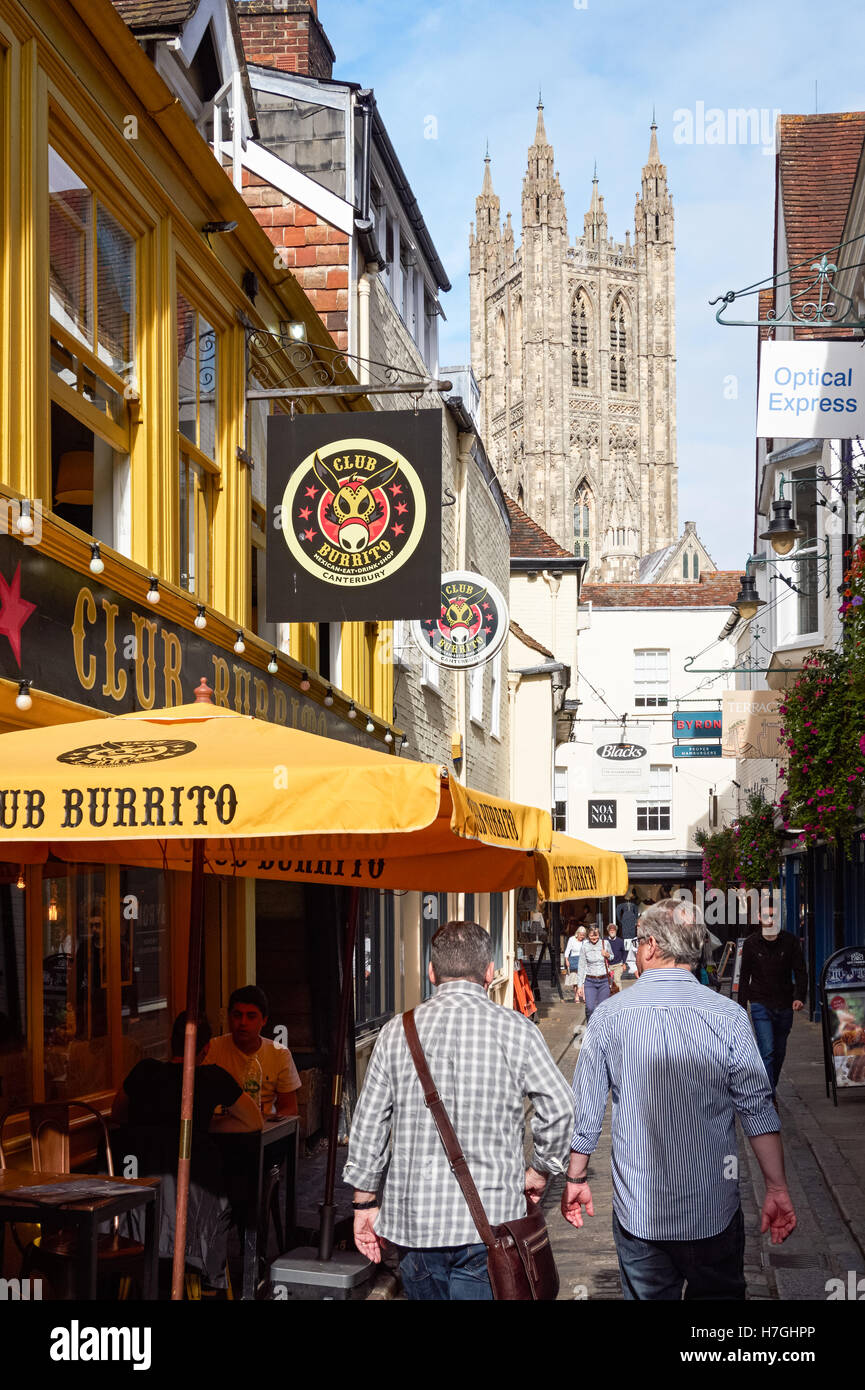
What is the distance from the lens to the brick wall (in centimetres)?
1427

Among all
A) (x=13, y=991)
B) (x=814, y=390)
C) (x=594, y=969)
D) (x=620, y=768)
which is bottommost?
(x=594, y=969)

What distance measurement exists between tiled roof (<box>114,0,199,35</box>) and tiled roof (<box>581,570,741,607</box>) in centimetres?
4820

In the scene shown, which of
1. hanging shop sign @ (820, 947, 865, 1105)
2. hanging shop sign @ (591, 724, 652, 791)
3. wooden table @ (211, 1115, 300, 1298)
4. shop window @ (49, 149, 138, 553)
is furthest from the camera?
hanging shop sign @ (591, 724, 652, 791)

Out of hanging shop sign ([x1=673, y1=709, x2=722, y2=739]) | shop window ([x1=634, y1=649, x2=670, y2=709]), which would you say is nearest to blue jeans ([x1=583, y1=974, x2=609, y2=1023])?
hanging shop sign ([x1=673, y1=709, x2=722, y2=739])

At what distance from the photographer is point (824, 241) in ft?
80.2

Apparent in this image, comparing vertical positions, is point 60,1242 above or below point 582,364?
below

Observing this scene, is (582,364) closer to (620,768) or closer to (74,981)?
(620,768)

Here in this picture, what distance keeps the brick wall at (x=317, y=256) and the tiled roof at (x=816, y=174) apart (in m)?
11.5

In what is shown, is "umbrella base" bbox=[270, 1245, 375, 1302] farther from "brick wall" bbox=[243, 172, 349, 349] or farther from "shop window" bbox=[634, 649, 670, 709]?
"shop window" bbox=[634, 649, 670, 709]

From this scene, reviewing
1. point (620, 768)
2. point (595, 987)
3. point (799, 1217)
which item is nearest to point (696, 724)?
point (620, 768)

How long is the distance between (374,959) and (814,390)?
21.5 ft

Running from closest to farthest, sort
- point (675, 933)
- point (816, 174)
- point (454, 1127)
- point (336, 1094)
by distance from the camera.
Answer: point (454, 1127), point (675, 933), point (336, 1094), point (816, 174)

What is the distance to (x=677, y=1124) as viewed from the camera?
4555 mm

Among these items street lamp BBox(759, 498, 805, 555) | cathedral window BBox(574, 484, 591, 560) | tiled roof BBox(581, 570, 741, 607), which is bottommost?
street lamp BBox(759, 498, 805, 555)
